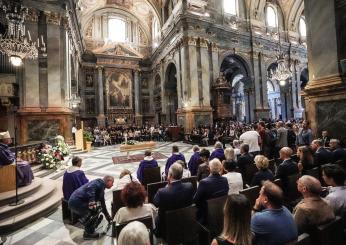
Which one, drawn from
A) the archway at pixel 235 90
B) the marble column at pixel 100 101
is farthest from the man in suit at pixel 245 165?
the marble column at pixel 100 101

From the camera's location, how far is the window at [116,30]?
25.7 meters

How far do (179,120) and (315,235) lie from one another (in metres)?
17.1

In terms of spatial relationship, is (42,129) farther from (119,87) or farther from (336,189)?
(119,87)

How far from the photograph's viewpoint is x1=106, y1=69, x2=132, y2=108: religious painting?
25.3m

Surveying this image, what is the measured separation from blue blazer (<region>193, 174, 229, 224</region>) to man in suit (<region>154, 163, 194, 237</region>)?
0.53 ft

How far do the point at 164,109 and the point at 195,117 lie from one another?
674 centimetres

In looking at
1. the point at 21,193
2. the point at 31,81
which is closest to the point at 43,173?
the point at 21,193

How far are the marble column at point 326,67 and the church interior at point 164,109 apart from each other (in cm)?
4

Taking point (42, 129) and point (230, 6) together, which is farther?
point (230, 6)

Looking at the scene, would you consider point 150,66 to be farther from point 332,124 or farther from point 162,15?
point 332,124

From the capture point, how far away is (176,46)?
754 inches

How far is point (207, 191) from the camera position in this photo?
124 inches

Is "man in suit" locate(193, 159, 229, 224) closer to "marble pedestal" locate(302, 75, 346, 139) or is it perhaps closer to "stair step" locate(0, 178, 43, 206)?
"stair step" locate(0, 178, 43, 206)

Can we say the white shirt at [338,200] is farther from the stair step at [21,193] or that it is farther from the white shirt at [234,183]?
the stair step at [21,193]
